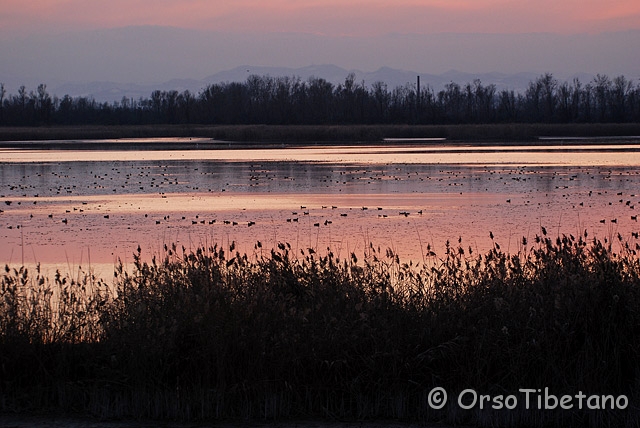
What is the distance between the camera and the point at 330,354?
26.0 feet

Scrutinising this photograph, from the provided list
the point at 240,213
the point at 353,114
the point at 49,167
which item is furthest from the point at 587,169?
the point at 353,114

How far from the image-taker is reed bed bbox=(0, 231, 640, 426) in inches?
294

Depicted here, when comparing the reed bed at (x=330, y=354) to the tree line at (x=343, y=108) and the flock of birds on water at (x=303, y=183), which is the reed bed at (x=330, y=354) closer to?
the flock of birds on water at (x=303, y=183)

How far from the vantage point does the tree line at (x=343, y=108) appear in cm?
12294

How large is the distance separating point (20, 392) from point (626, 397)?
519cm

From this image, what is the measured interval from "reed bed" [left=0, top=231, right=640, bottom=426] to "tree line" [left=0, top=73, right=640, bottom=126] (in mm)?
106619

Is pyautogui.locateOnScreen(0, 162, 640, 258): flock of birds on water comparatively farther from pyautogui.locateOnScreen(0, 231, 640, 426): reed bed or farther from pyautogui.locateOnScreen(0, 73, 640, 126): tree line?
pyautogui.locateOnScreen(0, 73, 640, 126): tree line

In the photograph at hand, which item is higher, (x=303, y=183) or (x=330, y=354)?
(x=303, y=183)

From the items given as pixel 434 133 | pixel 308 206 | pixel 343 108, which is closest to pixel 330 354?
pixel 308 206

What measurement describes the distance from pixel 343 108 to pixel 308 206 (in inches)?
4549

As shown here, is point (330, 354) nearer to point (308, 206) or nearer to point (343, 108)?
point (308, 206)

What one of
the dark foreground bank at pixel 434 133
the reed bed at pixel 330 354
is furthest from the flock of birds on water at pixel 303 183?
the dark foreground bank at pixel 434 133

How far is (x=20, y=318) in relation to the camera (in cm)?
850

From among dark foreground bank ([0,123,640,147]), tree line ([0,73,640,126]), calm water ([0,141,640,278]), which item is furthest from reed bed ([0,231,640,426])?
tree line ([0,73,640,126])
